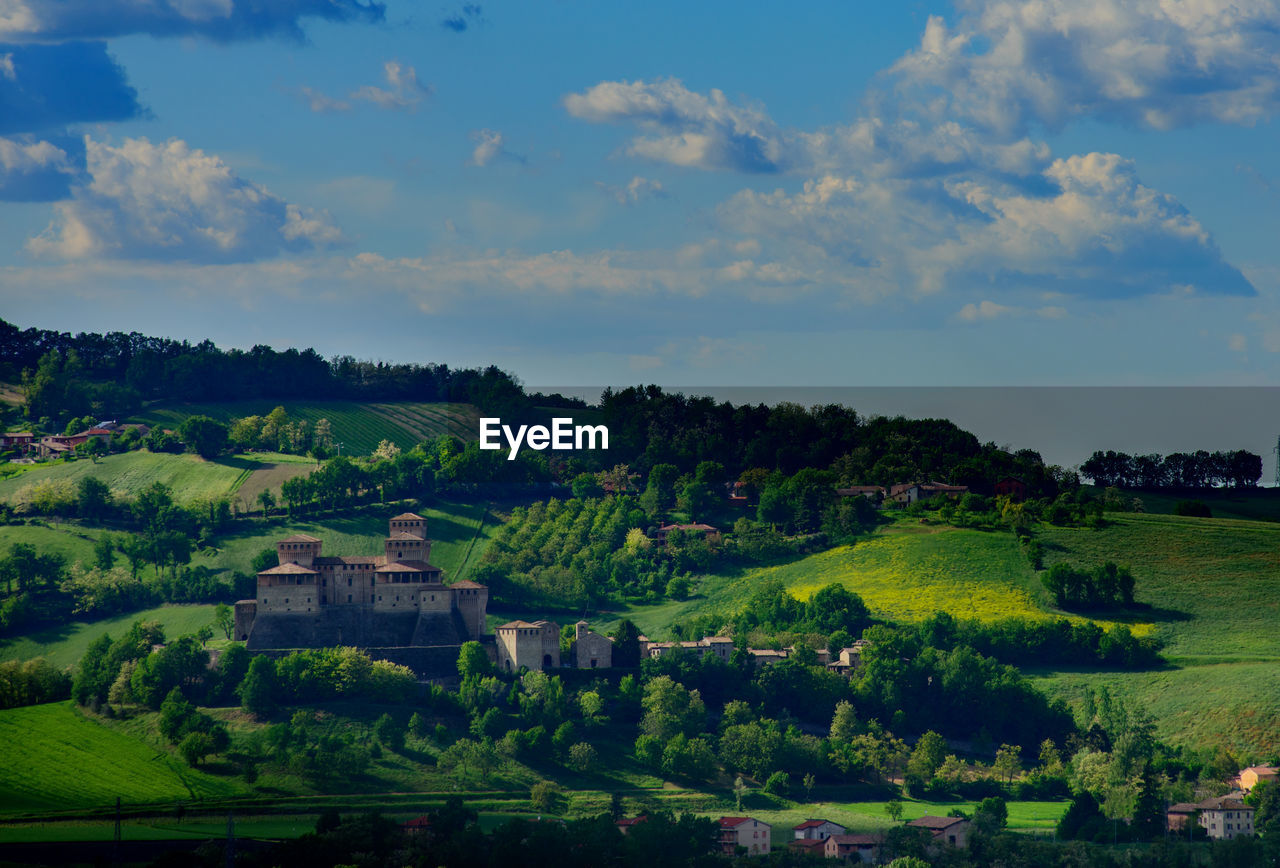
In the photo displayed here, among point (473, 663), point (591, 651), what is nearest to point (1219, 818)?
point (591, 651)

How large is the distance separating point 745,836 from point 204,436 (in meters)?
77.8

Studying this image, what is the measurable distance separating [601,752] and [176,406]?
84137 millimetres

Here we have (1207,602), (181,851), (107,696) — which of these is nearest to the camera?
(181,851)

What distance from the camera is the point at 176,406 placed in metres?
162

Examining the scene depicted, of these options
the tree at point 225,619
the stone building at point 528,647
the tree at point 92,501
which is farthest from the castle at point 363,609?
the tree at point 92,501

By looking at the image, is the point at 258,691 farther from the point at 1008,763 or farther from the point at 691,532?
the point at 691,532

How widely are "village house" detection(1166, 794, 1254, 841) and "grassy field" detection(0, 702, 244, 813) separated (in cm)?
4742

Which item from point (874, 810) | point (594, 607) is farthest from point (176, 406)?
point (874, 810)

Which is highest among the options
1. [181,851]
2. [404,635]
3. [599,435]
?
[599,435]

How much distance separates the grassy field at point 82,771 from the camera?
8306cm

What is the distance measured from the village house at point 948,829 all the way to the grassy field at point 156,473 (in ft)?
232

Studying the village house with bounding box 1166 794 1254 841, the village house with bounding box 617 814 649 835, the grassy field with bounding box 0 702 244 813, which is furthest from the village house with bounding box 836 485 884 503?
the grassy field with bounding box 0 702 244 813

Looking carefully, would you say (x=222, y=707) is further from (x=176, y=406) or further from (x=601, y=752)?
(x=176, y=406)

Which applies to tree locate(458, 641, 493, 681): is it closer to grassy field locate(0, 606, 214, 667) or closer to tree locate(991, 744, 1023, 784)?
grassy field locate(0, 606, 214, 667)
